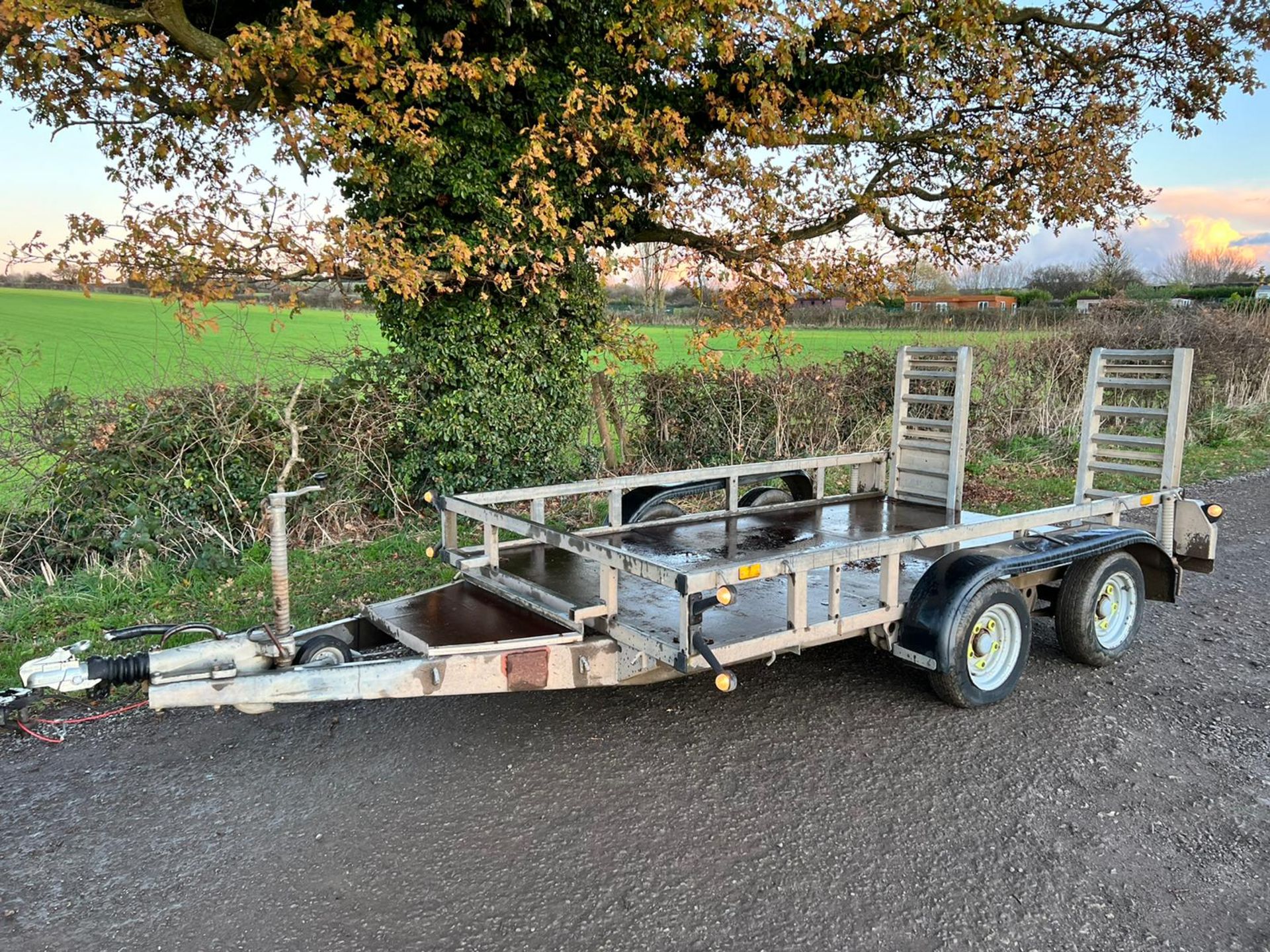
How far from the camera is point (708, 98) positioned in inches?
357

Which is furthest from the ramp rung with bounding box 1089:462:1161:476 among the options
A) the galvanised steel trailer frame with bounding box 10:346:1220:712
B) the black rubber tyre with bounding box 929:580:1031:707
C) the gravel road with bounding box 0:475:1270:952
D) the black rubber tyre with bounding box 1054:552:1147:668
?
the black rubber tyre with bounding box 929:580:1031:707

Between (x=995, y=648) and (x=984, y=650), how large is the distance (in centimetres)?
23

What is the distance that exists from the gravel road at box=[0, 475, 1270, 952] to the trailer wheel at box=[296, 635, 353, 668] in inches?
22.8

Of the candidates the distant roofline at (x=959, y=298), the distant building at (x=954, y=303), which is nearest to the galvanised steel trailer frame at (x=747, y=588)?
the distant roofline at (x=959, y=298)

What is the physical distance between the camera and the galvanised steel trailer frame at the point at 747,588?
3484 millimetres

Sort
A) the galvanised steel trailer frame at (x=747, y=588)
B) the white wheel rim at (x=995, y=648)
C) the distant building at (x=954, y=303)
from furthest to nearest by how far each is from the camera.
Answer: the distant building at (x=954, y=303) < the white wheel rim at (x=995, y=648) < the galvanised steel trailer frame at (x=747, y=588)

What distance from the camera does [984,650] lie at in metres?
4.48

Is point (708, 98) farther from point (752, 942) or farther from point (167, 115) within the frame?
point (752, 942)

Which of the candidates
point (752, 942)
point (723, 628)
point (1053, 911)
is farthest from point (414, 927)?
point (1053, 911)

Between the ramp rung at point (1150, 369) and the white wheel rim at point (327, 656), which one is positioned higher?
the ramp rung at point (1150, 369)

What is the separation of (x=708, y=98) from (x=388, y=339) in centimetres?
420

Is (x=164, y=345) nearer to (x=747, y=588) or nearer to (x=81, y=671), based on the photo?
(x=81, y=671)

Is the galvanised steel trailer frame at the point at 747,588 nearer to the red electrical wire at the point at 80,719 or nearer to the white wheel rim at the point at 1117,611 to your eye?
the white wheel rim at the point at 1117,611

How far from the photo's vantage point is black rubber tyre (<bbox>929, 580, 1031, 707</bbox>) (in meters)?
4.29
